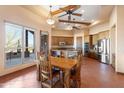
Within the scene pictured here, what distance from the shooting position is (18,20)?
6.30 m

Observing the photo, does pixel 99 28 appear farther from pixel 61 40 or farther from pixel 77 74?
pixel 77 74

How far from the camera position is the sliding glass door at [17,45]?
5.86 metres

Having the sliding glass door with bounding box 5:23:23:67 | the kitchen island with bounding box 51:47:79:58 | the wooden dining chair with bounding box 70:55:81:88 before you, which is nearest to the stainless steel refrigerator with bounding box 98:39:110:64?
the kitchen island with bounding box 51:47:79:58

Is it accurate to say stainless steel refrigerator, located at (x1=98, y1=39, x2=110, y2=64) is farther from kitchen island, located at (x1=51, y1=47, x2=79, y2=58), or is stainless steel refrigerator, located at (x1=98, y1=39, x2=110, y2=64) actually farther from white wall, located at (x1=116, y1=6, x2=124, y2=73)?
white wall, located at (x1=116, y1=6, x2=124, y2=73)

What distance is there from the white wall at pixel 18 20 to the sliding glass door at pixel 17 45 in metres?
0.25

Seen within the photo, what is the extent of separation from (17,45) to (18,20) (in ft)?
3.81

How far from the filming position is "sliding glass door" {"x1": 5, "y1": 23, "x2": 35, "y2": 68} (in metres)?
5.86

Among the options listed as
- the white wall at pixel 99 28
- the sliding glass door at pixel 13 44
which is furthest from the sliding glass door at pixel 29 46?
the white wall at pixel 99 28

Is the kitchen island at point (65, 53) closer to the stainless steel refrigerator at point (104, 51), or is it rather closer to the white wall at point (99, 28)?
the stainless steel refrigerator at point (104, 51)

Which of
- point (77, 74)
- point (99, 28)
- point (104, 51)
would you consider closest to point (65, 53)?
point (77, 74)
